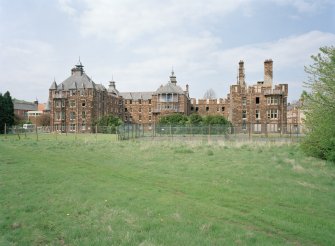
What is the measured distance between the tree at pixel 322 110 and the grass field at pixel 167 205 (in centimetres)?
282

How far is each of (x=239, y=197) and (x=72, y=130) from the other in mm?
73208

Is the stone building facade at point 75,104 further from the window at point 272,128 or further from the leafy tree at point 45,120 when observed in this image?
the window at point 272,128

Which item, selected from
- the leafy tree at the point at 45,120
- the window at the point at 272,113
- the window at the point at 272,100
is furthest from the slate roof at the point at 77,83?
the window at the point at 272,113

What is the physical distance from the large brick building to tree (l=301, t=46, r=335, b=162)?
107 ft

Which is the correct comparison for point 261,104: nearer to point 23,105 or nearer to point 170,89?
point 170,89

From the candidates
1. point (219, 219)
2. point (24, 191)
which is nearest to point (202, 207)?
point (219, 219)

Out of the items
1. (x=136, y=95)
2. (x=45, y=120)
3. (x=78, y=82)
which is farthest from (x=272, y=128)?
(x=45, y=120)

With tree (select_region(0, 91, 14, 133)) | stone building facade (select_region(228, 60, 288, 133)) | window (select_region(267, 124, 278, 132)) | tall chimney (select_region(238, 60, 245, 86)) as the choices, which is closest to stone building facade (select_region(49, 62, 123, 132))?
tree (select_region(0, 91, 14, 133))

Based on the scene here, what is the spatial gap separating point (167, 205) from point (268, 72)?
63729mm

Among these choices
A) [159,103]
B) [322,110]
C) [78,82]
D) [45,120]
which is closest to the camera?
[322,110]

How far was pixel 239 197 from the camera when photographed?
33.9 feet

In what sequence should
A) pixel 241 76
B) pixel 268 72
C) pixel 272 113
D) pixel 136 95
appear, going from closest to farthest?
pixel 272 113, pixel 268 72, pixel 241 76, pixel 136 95

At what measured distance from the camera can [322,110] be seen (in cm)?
1708

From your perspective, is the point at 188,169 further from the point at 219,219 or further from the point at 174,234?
the point at 174,234
